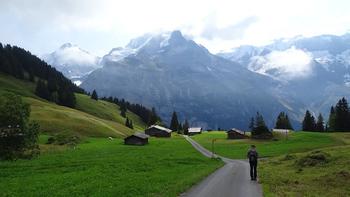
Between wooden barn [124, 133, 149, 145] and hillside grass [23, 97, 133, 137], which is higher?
hillside grass [23, 97, 133, 137]

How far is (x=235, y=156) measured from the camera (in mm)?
99125

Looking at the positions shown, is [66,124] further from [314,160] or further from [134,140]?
[314,160]

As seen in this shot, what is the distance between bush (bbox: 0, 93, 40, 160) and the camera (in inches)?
2751

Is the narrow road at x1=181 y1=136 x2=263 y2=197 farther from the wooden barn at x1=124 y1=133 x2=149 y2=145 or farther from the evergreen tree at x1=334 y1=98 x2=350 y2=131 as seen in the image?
the evergreen tree at x1=334 y1=98 x2=350 y2=131

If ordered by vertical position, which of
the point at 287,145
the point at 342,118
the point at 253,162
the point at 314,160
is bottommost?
the point at 314,160

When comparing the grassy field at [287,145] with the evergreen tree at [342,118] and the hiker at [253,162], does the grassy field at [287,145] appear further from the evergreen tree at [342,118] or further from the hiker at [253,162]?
the hiker at [253,162]

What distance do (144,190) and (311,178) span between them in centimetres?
1873

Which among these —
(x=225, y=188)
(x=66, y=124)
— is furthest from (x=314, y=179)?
(x=66, y=124)

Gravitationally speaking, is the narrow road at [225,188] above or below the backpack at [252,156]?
below

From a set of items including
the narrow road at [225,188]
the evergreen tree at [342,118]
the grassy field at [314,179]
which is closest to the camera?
the narrow road at [225,188]

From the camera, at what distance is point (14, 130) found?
7100cm

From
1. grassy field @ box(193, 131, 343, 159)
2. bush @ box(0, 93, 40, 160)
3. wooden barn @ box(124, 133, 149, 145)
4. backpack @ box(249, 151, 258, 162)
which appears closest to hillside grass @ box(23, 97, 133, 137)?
wooden barn @ box(124, 133, 149, 145)

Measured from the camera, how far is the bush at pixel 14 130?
2751 inches

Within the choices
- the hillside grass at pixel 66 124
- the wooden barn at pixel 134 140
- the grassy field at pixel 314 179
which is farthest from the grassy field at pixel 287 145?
the hillside grass at pixel 66 124
